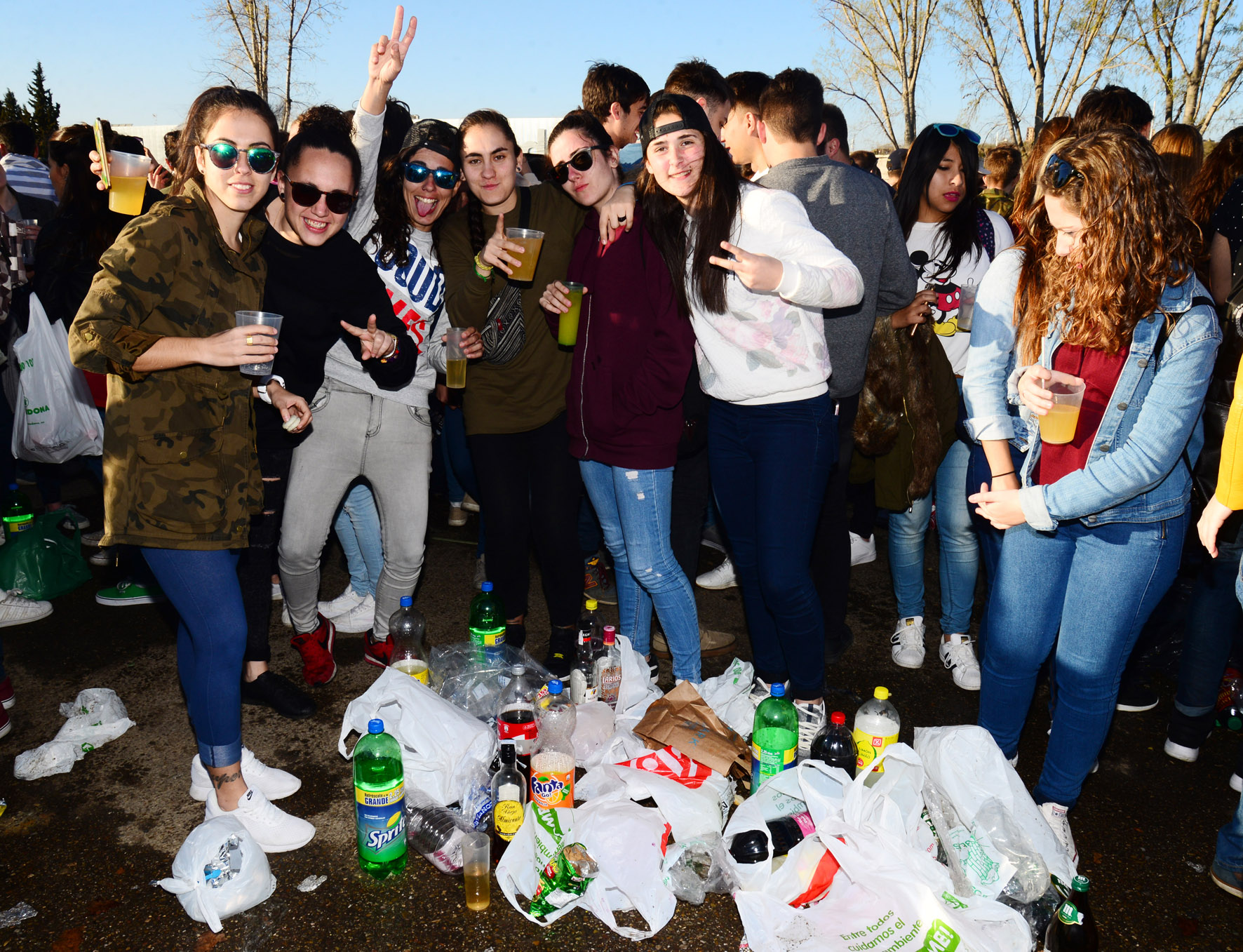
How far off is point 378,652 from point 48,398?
103 inches

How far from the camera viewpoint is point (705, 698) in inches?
138

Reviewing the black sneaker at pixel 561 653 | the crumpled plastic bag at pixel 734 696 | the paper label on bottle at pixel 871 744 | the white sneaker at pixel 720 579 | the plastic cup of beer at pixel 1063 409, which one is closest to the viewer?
the plastic cup of beer at pixel 1063 409

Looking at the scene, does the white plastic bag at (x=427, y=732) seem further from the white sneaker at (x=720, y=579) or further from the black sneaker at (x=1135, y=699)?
the black sneaker at (x=1135, y=699)

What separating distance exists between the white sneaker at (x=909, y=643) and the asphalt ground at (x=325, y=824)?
0.06 m

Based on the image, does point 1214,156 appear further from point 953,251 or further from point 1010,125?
point 1010,125

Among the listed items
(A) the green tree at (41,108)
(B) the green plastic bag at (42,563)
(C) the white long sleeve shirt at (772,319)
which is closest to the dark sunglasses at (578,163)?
(C) the white long sleeve shirt at (772,319)

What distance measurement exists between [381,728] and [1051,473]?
7.44ft

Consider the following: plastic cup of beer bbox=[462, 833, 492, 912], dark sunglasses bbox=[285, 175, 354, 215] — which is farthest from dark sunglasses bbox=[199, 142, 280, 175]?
plastic cup of beer bbox=[462, 833, 492, 912]

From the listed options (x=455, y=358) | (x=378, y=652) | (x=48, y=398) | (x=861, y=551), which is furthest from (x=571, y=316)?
(x=48, y=398)

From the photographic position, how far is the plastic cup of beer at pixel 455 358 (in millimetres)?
3449

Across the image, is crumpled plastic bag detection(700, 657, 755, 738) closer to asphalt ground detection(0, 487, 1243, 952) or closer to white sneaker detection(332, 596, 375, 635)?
asphalt ground detection(0, 487, 1243, 952)

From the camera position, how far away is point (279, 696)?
360cm

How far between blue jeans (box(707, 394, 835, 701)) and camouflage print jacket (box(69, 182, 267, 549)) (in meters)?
1.73

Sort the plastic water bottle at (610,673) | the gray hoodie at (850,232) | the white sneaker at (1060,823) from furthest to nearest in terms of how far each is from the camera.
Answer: the plastic water bottle at (610,673) < the gray hoodie at (850,232) < the white sneaker at (1060,823)
